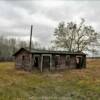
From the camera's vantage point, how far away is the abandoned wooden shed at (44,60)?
2603cm

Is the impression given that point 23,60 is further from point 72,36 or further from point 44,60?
point 72,36

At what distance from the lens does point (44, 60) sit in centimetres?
2719

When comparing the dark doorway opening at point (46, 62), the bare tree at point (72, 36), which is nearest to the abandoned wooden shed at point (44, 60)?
the dark doorway opening at point (46, 62)

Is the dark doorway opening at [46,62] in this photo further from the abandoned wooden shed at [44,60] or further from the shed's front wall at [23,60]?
the shed's front wall at [23,60]

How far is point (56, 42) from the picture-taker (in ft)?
Answer: 163

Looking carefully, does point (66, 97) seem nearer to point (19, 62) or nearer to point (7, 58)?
point (19, 62)

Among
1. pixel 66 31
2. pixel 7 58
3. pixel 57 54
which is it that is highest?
pixel 66 31

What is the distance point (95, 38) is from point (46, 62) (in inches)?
988

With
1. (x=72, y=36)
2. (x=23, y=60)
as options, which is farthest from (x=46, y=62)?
(x=72, y=36)

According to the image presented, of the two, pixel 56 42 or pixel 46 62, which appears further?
pixel 56 42

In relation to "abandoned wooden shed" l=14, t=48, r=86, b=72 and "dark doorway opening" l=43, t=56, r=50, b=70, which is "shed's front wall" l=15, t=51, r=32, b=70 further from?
"dark doorway opening" l=43, t=56, r=50, b=70

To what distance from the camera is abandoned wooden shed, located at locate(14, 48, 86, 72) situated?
26031 millimetres

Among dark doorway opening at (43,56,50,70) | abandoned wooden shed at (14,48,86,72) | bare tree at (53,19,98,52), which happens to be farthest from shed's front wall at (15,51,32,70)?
bare tree at (53,19,98,52)

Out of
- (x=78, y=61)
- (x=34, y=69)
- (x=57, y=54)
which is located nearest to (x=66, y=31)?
(x=78, y=61)
